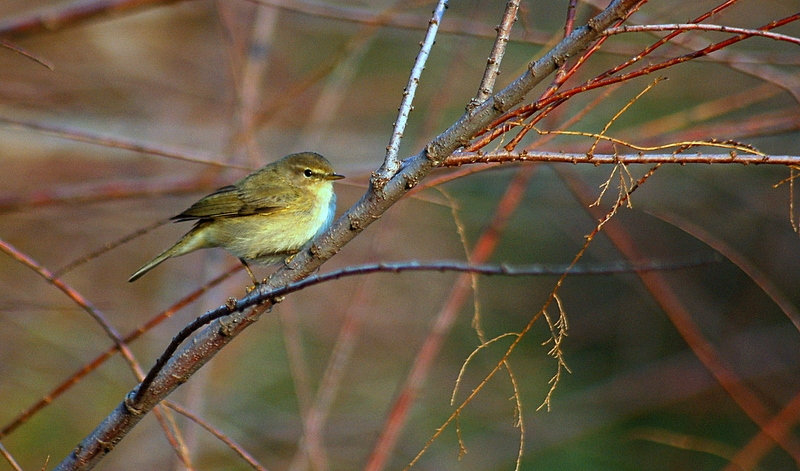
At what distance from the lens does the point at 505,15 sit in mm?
2047

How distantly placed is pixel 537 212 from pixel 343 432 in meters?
4.65

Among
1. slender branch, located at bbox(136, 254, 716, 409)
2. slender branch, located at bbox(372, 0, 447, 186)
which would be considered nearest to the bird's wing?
slender branch, located at bbox(136, 254, 716, 409)

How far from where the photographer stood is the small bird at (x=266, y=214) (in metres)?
4.14

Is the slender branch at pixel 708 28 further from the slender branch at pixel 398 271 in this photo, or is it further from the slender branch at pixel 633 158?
the slender branch at pixel 398 271

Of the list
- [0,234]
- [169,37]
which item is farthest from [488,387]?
[169,37]

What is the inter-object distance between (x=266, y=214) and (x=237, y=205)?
25 centimetres

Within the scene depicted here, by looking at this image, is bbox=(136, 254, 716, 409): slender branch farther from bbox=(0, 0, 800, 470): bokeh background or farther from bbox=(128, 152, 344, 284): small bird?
bbox=(128, 152, 344, 284): small bird

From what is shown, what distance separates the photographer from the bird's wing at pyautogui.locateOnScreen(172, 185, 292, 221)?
14.3 ft

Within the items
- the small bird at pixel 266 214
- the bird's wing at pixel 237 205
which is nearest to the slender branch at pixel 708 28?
the small bird at pixel 266 214

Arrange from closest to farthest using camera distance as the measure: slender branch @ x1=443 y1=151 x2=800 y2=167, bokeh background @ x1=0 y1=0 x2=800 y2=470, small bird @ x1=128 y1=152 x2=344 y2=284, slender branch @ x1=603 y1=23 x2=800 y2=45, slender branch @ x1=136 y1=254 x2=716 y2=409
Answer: slender branch @ x1=136 y1=254 x2=716 y2=409, slender branch @ x1=603 y1=23 x2=800 y2=45, slender branch @ x1=443 y1=151 x2=800 y2=167, small bird @ x1=128 y1=152 x2=344 y2=284, bokeh background @ x1=0 y1=0 x2=800 y2=470

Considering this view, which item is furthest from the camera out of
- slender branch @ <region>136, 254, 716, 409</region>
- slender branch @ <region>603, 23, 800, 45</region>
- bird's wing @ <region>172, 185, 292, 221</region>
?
bird's wing @ <region>172, 185, 292, 221</region>

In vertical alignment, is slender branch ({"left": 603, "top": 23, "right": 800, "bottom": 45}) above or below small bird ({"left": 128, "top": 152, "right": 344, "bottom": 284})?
below

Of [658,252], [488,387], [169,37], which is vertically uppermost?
[169,37]

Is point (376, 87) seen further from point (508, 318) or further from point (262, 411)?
point (262, 411)
